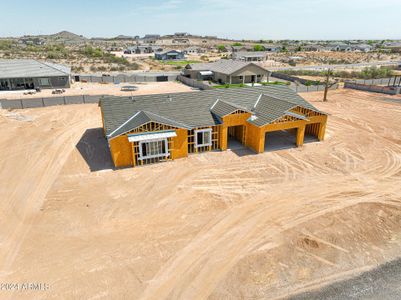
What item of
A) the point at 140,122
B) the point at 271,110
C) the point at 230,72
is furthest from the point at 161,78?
the point at 140,122

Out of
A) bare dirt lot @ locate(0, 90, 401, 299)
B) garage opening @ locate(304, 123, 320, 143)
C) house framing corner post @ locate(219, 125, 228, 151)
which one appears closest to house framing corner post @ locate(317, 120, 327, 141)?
garage opening @ locate(304, 123, 320, 143)

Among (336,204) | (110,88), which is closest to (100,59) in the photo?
(110,88)

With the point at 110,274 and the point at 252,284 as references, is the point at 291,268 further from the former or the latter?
the point at 110,274

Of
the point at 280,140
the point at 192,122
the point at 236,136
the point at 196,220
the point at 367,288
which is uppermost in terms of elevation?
the point at 192,122

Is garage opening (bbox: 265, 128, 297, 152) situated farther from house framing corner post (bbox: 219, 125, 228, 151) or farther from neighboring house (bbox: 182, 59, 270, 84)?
neighboring house (bbox: 182, 59, 270, 84)

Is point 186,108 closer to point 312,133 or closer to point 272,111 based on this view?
point 272,111

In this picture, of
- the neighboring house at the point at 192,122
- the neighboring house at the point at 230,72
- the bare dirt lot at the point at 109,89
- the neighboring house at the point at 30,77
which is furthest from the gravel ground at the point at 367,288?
the neighboring house at the point at 30,77
